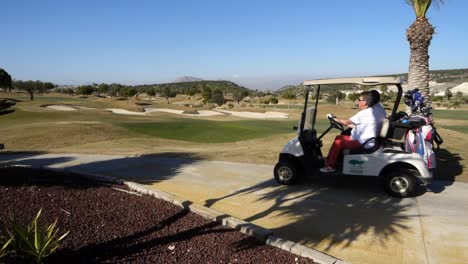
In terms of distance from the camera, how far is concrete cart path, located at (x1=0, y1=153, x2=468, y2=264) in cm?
455

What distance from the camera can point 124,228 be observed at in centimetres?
454

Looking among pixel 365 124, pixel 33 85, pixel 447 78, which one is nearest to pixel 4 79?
pixel 33 85

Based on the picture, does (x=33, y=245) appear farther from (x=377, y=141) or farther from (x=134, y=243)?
(x=377, y=141)

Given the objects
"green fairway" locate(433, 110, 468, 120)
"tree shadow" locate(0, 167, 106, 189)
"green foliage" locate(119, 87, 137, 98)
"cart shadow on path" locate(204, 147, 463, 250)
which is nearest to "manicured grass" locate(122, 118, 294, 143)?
"tree shadow" locate(0, 167, 106, 189)

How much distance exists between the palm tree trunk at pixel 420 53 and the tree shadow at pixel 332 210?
→ 693cm

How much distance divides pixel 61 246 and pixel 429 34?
13.4 metres

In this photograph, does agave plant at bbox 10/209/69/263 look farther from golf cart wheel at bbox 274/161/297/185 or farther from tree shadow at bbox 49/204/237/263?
golf cart wheel at bbox 274/161/297/185

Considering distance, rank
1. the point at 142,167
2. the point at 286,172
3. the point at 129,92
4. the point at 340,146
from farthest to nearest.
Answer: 1. the point at 129,92
2. the point at 142,167
3. the point at 286,172
4. the point at 340,146

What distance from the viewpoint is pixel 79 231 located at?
172 inches

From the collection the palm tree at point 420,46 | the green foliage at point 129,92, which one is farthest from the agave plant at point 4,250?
the green foliage at point 129,92

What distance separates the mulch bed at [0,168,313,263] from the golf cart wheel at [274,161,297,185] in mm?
2835

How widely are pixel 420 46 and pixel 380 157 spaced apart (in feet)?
27.9

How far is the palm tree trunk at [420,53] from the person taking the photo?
13219 mm

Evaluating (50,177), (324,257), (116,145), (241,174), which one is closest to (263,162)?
(241,174)
